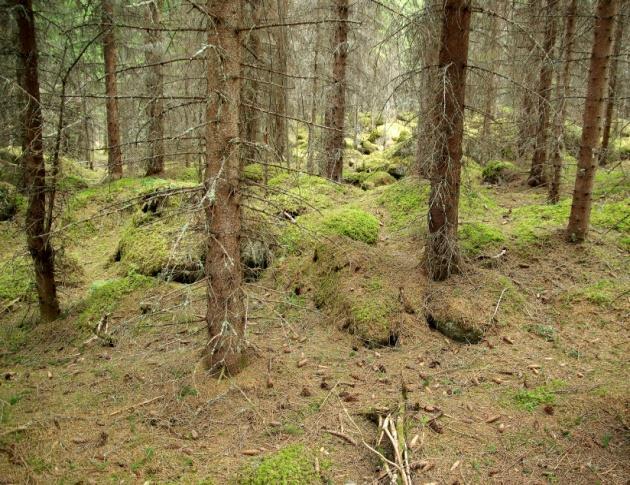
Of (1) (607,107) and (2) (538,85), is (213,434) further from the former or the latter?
(1) (607,107)

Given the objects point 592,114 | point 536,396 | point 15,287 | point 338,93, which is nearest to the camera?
point 536,396

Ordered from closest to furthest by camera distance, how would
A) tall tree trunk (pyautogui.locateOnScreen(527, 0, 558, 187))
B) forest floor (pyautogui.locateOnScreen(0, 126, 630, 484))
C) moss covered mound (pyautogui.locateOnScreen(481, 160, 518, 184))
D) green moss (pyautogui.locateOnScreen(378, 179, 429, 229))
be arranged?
1. forest floor (pyautogui.locateOnScreen(0, 126, 630, 484))
2. green moss (pyautogui.locateOnScreen(378, 179, 429, 229))
3. tall tree trunk (pyautogui.locateOnScreen(527, 0, 558, 187))
4. moss covered mound (pyautogui.locateOnScreen(481, 160, 518, 184))

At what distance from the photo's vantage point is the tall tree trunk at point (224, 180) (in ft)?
14.5

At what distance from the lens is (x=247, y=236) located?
5039mm

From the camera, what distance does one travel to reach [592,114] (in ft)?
24.2

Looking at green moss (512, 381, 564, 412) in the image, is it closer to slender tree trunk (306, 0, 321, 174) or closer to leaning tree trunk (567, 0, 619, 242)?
slender tree trunk (306, 0, 321, 174)

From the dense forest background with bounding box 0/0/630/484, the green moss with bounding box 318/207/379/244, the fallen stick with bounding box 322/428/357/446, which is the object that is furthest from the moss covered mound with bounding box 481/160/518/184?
the fallen stick with bounding box 322/428/357/446

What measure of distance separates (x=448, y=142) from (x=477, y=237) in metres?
2.34

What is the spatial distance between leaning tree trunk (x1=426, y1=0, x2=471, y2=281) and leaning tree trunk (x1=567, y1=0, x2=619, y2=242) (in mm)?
2738

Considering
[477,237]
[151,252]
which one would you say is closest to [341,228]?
[477,237]

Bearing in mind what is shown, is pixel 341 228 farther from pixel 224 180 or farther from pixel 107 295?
pixel 107 295

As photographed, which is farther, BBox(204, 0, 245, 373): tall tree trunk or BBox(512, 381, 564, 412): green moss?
BBox(512, 381, 564, 412): green moss

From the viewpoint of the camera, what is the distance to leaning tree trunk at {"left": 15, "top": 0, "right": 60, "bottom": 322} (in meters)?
6.43

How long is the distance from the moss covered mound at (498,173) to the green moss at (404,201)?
5088mm
